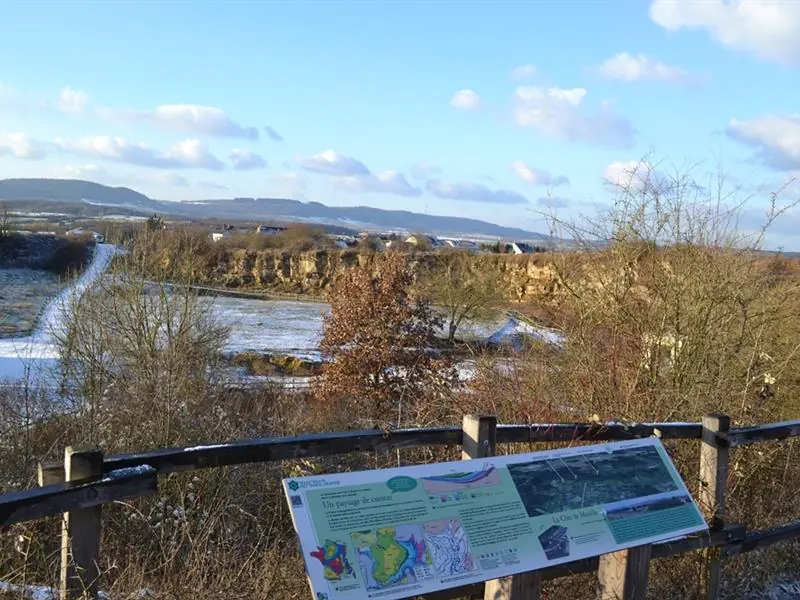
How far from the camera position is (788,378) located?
33.2ft

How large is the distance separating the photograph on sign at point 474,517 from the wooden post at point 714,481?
82 centimetres

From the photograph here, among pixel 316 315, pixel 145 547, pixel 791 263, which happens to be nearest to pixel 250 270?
pixel 316 315

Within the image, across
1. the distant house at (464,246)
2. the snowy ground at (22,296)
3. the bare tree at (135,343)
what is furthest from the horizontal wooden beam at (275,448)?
the distant house at (464,246)

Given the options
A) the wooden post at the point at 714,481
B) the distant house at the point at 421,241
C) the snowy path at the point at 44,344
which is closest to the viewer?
the wooden post at the point at 714,481

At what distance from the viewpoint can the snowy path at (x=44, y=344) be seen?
1798 centimetres

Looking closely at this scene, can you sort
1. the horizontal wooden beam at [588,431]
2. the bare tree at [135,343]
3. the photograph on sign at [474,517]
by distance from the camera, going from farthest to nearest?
the bare tree at [135,343] < the horizontal wooden beam at [588,431] < the photograph on sign at [474,517]

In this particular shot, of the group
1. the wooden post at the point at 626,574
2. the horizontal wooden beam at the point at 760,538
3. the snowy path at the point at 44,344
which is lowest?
the snowy path at the point at 44,344

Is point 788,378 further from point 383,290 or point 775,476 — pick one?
point 383,290

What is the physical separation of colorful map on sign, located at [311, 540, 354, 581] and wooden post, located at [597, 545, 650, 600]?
158 cm

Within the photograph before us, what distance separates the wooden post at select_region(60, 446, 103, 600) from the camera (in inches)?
117

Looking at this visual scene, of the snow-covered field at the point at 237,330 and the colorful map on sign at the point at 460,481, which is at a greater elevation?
the colorful map on sign at the point at 460,481

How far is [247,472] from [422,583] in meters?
6.16

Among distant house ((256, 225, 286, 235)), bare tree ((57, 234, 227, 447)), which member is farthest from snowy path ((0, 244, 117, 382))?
distant house ((256, 225, 286, 235))

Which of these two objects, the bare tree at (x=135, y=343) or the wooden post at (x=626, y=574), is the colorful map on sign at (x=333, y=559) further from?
the bare tree at (x=135, y=343)
